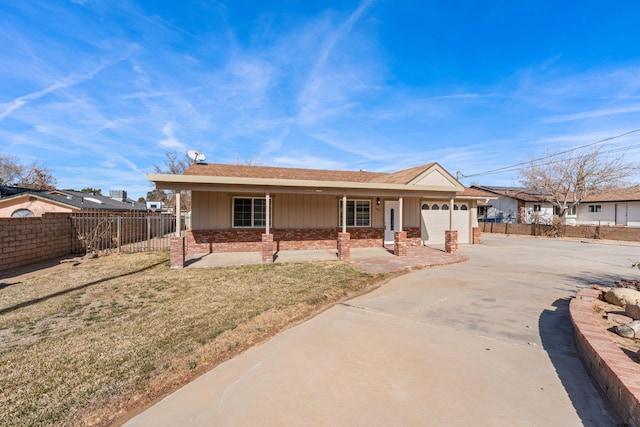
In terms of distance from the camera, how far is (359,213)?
43.9ft

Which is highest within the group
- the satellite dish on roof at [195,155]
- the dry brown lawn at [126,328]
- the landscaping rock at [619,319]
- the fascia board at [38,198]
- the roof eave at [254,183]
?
the satellite dish on roof at [195,155]

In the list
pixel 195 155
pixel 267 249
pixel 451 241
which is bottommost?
pixel 267 249

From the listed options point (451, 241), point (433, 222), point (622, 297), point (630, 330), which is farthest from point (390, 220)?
point (630, 330)

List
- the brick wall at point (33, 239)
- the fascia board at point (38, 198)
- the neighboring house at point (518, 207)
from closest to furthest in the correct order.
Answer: the brick wall at point (33, 239)
the fascia board at point (38, 198)
the neighboring house at point (518, 207)

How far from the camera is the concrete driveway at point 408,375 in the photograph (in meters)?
2.42

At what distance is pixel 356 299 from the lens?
5.86 m

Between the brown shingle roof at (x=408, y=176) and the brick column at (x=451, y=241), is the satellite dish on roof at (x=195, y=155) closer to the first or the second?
the brown shingle roof at (x=408, y=176)

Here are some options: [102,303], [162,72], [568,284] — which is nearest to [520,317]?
[568,284]

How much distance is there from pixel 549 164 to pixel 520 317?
26.8 metres

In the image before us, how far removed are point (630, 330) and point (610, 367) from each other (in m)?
1.59

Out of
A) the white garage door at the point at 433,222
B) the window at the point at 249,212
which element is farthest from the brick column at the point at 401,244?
the window at the point at 249,212

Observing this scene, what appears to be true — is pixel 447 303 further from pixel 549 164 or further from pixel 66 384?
pixel 549 164

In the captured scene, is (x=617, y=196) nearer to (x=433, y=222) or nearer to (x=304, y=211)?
(x=433, y=222)

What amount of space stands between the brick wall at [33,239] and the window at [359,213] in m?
11.9
